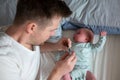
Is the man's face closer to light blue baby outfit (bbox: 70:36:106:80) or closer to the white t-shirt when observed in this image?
the white t-shirt

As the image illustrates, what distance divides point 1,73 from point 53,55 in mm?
603

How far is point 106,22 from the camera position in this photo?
1.58 m

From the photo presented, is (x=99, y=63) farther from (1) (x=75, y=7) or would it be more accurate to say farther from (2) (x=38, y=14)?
(2) (x=38, y=14)

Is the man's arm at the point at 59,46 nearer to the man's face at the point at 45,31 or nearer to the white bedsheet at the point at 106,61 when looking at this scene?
the white bedsheet at the point at 106,61

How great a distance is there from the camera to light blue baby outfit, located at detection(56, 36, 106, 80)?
1.40 metres

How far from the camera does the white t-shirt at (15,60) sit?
90 cm

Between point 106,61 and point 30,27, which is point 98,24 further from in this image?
point 30,27

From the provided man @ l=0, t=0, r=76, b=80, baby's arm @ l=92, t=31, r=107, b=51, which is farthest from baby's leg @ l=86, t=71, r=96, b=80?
man @ l=0, t=0, r=76, b=80

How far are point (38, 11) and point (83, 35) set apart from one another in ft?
1.98

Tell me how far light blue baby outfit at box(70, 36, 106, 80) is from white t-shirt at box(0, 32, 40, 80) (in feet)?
1.27

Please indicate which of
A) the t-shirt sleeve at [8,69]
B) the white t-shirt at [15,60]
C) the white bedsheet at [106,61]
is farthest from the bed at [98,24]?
the t-shirt sleeve at [8,69]

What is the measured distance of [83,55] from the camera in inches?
57.1

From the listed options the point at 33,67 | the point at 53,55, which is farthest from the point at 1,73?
the point at 53,55

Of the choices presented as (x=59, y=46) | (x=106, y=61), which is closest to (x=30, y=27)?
(x=59, y=46)
